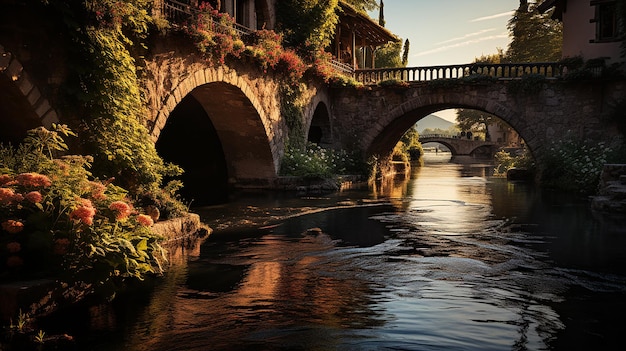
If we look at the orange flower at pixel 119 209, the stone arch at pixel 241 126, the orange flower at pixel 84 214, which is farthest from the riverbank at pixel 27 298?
the stone arch at pixel 241 126

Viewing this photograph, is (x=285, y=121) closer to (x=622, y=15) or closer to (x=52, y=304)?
(x=622, y=15)

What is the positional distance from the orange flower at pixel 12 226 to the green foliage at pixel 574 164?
55.4 feet

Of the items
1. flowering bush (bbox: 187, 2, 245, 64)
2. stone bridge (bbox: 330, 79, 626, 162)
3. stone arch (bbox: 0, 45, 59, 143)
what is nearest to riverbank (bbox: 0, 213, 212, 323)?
stone arch (bbox: 0, 45, 59, 143)

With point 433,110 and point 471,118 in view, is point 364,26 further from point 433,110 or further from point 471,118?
point 471,118

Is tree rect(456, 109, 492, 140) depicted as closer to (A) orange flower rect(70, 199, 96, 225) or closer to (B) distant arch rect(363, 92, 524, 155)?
(B) distant arch rect(363, 92, 524, 155)

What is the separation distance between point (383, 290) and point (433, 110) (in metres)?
19.8

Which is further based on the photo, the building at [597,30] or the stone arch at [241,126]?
the building at [597,30]

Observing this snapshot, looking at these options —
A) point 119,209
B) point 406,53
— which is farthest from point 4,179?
point 406,53

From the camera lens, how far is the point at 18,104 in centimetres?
783

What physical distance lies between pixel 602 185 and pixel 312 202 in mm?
7989

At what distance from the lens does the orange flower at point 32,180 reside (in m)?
5.38

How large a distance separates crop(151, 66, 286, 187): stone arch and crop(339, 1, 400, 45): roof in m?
7.26

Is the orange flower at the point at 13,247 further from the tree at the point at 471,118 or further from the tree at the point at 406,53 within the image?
the tree at the point at 471,118

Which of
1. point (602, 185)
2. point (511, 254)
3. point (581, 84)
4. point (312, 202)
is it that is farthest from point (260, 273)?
point (581, 84)
